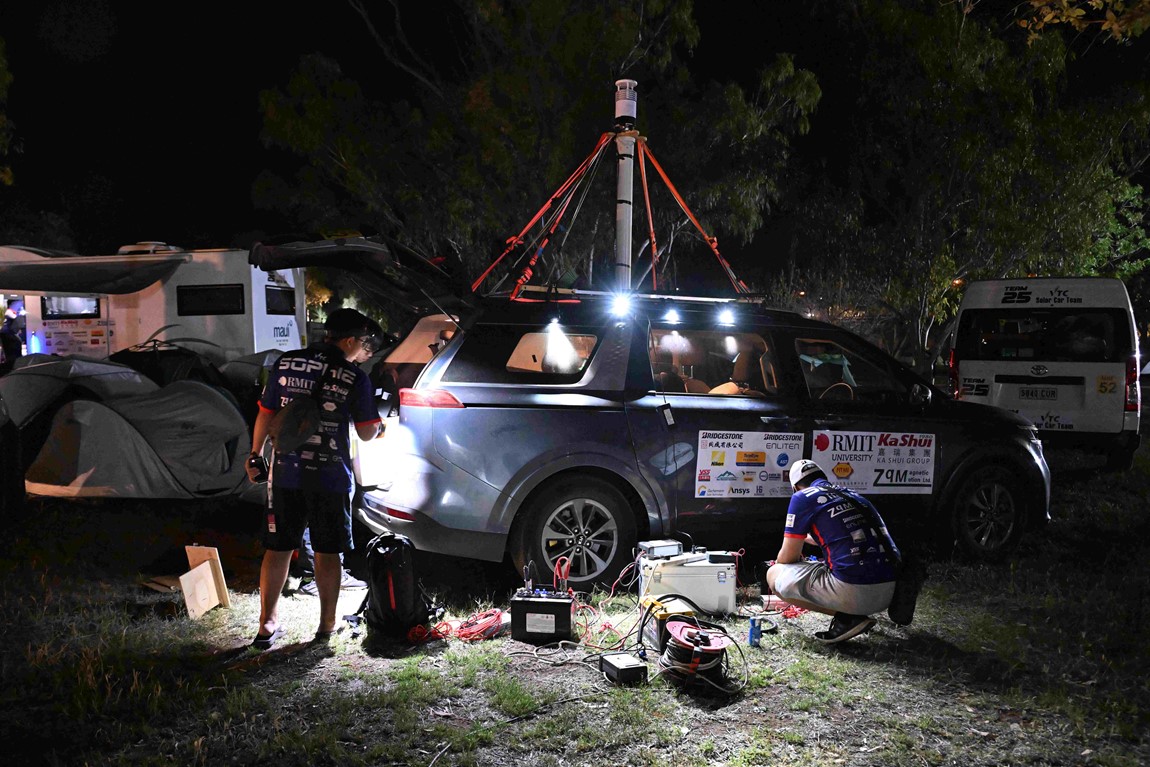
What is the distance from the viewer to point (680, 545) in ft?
16.8

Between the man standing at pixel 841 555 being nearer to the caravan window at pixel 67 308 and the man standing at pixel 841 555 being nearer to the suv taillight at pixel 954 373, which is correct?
the suv taillight at pixel 954 373

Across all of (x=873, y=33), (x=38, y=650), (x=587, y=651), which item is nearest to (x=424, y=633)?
(x=587, y=651)

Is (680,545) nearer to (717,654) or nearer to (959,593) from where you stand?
(717,654)

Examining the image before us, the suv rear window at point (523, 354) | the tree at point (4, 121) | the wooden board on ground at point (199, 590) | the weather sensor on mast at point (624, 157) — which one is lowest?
the wooden board on ground at point (199, 590)

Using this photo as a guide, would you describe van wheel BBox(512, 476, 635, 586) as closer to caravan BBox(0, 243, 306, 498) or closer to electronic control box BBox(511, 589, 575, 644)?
electronic control box BBox(511, 589, 575, 644)

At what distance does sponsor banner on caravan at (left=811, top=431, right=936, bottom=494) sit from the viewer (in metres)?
5.77

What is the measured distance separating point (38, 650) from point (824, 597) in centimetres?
407

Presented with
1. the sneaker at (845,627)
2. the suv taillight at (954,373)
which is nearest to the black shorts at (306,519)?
the sneaker at (845,627)

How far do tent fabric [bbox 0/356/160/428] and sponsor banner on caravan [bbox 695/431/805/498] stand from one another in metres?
5.39

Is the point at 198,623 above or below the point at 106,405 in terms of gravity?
below

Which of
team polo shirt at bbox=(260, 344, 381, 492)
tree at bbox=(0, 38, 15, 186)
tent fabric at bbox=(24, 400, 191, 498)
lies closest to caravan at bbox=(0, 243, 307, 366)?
tree at bbox=(0, 38, 15, 186)

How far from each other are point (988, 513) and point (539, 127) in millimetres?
12241

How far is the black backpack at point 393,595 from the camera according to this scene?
4.61 meters

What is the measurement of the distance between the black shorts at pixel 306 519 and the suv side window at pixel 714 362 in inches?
84.1
